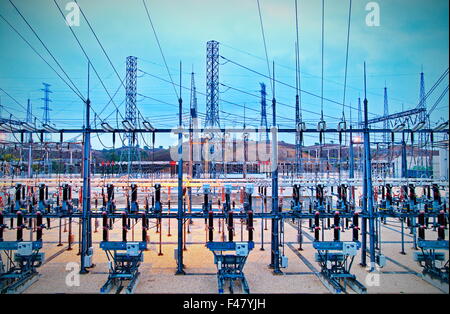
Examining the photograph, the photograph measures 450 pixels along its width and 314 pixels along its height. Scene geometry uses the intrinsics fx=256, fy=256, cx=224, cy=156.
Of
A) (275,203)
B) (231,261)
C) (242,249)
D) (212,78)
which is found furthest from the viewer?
(212,78)

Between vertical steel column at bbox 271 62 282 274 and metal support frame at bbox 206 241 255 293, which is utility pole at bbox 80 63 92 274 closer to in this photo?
metal support frame at bbox 206 241 255 293

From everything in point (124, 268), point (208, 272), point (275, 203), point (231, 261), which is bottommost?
point (208, 272)

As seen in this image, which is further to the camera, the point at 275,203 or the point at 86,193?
the point at 86,193

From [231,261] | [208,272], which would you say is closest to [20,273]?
[208,272]

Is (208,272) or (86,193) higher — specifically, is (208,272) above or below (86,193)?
below

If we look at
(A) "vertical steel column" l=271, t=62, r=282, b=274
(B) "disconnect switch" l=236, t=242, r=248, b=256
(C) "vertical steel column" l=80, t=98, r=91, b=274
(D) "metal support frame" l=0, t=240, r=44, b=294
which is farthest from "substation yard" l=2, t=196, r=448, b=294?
(B) "disconnect switch" l=236, t=242, r=248, b=256

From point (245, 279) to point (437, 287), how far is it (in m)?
4.60

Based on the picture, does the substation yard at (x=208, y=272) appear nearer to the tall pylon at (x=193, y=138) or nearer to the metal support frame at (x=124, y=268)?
the metal support frame at (x=124, y=268)

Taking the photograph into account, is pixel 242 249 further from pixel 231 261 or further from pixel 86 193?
pixel 86 193

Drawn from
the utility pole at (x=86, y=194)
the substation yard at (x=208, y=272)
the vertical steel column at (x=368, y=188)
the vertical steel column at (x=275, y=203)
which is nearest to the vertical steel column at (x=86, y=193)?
the utility pole at (x=86, y=194)

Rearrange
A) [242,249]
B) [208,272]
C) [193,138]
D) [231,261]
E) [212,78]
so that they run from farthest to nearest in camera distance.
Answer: [212,78]
[193,138]
[208,272]
[231,261]
[242,249]
